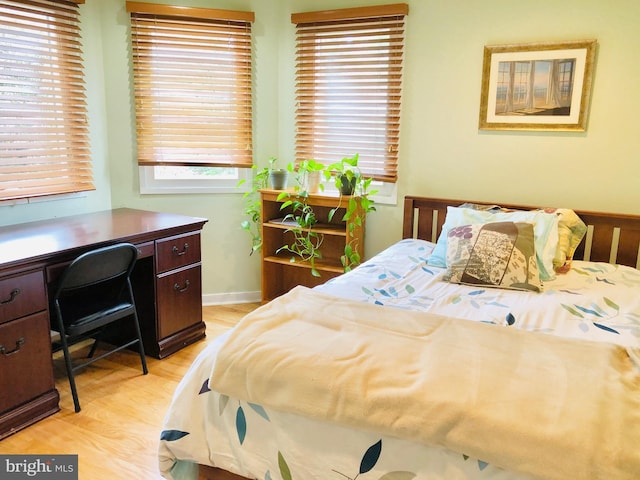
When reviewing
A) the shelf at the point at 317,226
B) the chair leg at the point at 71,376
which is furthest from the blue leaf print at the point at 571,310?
the chair leg at the point at 71,376

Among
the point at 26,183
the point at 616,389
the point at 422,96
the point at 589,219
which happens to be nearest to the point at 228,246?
the point at 26,183

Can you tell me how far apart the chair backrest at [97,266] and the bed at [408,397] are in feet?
3.04

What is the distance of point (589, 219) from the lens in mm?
2775

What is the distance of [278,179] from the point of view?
3.37 meters

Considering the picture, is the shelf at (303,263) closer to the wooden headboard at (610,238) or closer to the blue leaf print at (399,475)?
the wooden headboard at (610,238)

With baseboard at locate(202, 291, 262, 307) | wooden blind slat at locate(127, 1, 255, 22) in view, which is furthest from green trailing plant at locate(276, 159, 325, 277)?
wooden blind slat at locate(127, 1, 255, 22)

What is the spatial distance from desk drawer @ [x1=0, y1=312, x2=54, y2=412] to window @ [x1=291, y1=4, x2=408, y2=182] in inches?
79.9

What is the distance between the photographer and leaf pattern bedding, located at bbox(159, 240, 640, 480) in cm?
123

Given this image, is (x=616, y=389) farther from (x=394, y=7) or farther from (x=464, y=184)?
(x=394, y=7)

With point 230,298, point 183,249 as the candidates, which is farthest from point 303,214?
point 183,249

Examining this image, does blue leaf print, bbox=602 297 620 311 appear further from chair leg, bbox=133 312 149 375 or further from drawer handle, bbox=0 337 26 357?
drawer handle, bbox=0 337 26 357

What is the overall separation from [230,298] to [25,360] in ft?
5.59

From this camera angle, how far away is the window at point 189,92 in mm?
3230

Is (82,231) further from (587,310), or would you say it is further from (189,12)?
(587,310)
